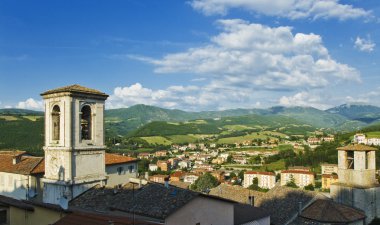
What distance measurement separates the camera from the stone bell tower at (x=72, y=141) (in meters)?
20.7

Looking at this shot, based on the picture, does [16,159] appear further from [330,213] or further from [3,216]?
[330,213]

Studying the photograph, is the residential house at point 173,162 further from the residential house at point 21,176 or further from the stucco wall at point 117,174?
the residential house at point 21,176

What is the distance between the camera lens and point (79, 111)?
70.5ft

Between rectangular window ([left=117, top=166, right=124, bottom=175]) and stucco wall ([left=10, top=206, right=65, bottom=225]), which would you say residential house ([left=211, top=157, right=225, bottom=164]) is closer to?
rectangular window ([left=117, top=166, right=124, bottom=175])

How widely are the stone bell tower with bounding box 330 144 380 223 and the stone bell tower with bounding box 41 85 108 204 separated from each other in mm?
22979

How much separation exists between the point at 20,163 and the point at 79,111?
9621 mm

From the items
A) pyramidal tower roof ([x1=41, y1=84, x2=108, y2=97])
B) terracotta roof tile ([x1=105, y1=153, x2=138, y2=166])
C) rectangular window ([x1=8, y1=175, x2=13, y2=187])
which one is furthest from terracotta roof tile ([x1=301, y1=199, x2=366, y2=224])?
rectangular window ([x1=8, y1=175, x2=13, y2=187])

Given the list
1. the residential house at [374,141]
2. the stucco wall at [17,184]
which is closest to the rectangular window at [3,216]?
the stucco wall at [17,184]

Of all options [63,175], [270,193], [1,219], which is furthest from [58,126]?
[270,193]

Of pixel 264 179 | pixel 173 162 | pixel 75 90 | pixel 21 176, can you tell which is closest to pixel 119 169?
pixel 21 176

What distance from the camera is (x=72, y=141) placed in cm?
2080

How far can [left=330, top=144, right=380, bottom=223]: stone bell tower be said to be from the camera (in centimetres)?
3244

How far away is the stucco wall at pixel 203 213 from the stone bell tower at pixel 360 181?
18.8 meters

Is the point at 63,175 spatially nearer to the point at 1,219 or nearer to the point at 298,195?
the point at 1,219
